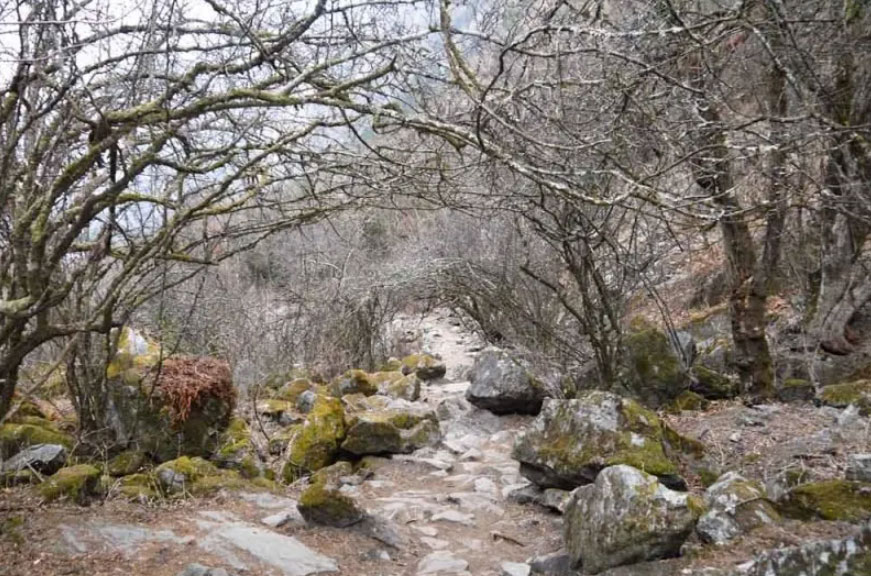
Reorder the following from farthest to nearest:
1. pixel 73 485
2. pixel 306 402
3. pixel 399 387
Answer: pixel 399 387, pixel 306 402, pixel 73 485

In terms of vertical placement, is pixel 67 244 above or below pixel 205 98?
below

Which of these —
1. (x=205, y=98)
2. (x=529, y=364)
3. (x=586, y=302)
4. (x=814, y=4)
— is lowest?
(x=529, y=364)

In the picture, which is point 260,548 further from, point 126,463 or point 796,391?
point 796,391

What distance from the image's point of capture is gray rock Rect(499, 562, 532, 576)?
4648 mm

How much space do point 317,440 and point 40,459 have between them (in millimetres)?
2501

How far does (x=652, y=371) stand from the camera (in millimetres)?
8273

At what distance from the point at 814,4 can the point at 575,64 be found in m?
1.96

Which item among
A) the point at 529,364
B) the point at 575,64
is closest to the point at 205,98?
the point at 575,64

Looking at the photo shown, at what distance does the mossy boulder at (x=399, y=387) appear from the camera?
10.1m

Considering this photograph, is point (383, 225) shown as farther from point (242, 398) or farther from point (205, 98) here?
point (205, 98)

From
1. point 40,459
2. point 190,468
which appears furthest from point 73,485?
point 190,468

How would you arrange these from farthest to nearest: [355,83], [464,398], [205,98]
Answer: [464,398]
[355,83]
[205,98]

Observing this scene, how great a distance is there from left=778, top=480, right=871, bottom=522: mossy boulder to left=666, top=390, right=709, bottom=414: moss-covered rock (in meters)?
4.43

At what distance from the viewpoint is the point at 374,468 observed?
24.2ft
